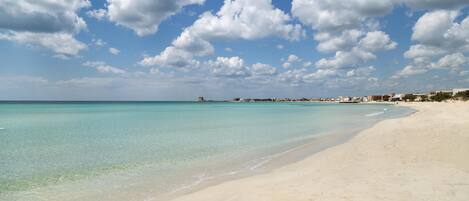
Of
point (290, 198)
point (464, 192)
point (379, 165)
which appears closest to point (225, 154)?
point (379, 165)

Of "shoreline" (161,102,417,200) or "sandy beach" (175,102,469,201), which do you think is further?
"shoreline" (161,102,417,200)

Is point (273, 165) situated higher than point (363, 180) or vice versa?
point (363, 180)

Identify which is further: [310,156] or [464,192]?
[310,156]

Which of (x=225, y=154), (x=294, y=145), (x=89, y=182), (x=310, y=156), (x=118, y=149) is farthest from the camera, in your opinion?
(x=294, y=145)

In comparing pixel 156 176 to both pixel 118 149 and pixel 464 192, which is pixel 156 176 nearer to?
pixel 118 149

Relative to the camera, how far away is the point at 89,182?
29.9ft

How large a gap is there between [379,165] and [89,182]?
8959 millimetres

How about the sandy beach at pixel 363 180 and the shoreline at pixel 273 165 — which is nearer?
the sandy beach at pixel 363 180

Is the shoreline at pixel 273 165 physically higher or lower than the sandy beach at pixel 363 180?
lower

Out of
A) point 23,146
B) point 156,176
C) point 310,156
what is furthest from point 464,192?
point 23,146

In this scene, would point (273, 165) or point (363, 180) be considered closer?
point (363, 180)

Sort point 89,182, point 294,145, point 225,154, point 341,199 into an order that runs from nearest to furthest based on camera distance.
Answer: point 341,199 → point 89,182 → point 225,154 → point 294,145

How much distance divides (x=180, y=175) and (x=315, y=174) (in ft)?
13.8

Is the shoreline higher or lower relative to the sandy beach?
lower
